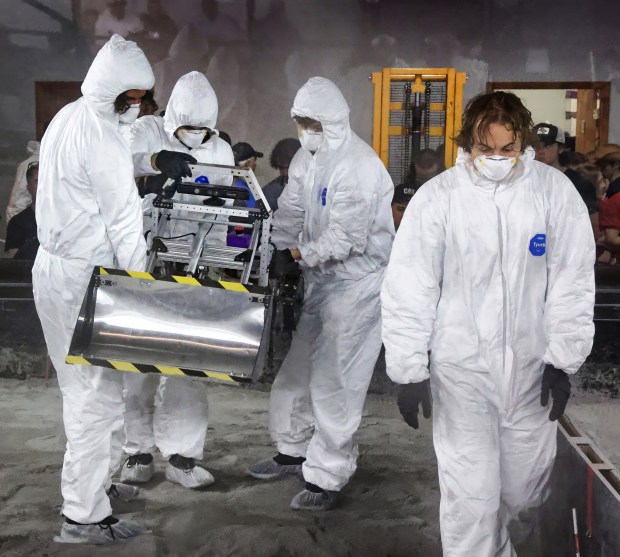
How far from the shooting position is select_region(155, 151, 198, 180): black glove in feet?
10.5

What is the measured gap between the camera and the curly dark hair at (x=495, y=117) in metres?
2.29

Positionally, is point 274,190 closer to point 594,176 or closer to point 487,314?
point 594,176

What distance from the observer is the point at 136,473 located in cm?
353

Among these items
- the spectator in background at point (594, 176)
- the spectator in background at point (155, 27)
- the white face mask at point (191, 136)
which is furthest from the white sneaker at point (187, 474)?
the spectator in background at point (155, 27)

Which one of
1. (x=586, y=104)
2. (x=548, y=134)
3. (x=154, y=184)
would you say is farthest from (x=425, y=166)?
(x=154, y=184)

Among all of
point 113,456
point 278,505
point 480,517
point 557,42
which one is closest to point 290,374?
point 278,505

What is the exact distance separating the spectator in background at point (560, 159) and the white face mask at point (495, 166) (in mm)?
2613

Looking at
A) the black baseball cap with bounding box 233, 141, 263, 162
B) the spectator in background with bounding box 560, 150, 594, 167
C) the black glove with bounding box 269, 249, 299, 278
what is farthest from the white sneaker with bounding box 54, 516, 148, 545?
the spectator in background with bounding box 560, 150, 594, 167

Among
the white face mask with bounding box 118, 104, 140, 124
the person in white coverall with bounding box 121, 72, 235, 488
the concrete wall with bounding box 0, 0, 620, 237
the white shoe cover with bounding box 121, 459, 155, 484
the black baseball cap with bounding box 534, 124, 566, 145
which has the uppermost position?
the concrete wall with bounding box 0, 0, 620, 237

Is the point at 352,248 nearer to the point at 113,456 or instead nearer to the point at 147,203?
the point at 147,203

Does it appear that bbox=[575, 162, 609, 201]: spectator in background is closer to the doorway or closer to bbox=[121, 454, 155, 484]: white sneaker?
the doorway

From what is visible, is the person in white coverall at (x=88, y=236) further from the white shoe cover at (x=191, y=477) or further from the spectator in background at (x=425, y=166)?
the spectator in background at (x=425, y=166)

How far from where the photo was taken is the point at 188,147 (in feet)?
11.8

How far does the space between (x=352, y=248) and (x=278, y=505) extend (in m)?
0.98
